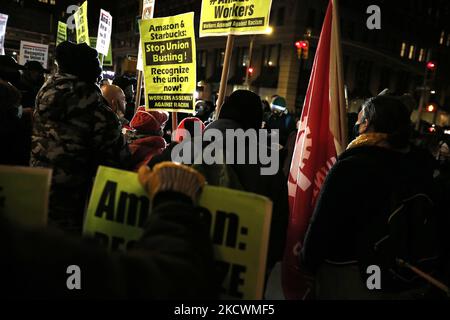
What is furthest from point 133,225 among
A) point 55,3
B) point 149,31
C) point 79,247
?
point 55,3

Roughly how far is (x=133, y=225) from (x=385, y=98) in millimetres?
1822

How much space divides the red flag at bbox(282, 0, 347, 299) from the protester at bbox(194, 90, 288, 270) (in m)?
0.66

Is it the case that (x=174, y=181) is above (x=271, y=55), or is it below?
below

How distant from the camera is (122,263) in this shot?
1.03m

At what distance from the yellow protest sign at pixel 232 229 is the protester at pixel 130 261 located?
32 cm

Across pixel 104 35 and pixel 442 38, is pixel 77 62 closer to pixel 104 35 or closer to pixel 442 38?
pixel 104 35

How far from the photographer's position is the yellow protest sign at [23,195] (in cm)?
168

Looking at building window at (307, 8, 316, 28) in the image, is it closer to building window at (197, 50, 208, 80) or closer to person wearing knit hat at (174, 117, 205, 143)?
building window at (197, 50, 208, 80)

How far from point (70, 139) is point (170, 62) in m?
1.86

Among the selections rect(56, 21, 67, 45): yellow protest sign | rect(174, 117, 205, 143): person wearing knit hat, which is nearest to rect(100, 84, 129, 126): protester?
rect(174, 117, 205, 143): person wearing knit hat

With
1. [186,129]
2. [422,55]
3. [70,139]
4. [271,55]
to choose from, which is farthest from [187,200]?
[422,55]

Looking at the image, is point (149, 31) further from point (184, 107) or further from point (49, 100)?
point (49, 100)

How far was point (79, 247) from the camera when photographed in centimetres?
96

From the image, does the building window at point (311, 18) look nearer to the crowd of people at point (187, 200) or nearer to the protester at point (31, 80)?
the protester at point (31, 80)
